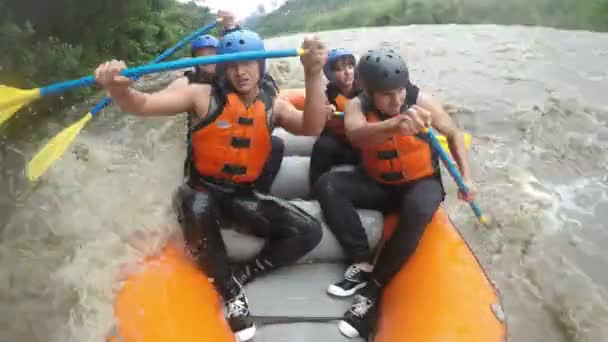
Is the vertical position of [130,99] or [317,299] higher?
[130,99]

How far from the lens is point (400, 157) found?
279 cm

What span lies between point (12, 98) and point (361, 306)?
175 centimetres

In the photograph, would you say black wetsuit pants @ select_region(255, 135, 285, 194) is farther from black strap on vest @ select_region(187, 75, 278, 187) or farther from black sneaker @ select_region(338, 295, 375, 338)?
black sneaker @ select_region(338, 295, 375, 338)

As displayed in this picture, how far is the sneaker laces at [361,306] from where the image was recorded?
2531mm

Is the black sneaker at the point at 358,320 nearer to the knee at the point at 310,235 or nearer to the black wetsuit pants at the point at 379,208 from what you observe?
the black wetsuit pants at the point at 379,208

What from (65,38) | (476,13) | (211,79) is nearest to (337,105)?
(211,79)

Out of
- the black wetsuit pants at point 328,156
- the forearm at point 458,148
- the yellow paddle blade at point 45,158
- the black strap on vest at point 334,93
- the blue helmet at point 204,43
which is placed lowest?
the black wetsuit pants at point 328,156

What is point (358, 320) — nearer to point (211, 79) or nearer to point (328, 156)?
point (328, 156)

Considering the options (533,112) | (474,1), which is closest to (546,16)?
(474,1)

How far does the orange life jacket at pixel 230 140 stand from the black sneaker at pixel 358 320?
0.74 meters

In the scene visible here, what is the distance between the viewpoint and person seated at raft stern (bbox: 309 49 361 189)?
3480mm

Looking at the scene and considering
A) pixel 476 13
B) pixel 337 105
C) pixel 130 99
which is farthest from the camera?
pixel 476 13

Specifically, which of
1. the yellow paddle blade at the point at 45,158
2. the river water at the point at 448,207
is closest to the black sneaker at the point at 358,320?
the river water at the point at 448,207

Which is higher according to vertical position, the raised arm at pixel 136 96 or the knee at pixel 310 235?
the raised arm at pixel 136 96
